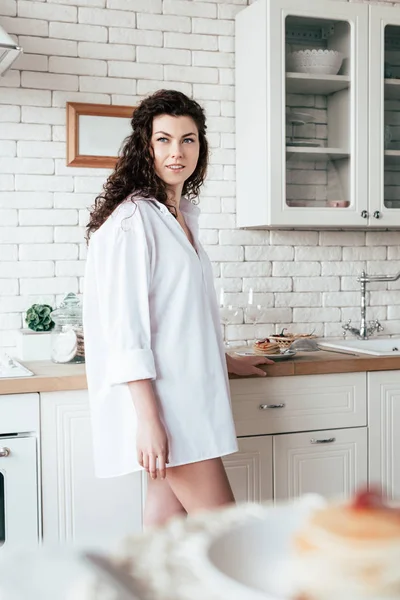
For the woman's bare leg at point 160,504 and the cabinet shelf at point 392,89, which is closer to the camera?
the woman's bare leg at point 160,504

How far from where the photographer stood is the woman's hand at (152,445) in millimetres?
1932

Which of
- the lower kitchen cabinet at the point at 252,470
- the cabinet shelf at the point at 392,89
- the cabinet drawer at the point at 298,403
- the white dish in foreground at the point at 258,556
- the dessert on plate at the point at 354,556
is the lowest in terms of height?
the lower kitchen cabinet at the point at 252,470

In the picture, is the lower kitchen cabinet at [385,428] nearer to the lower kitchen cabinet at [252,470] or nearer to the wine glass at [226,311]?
the lower kitchen cabinet at [252,470]

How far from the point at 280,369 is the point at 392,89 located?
130 cm

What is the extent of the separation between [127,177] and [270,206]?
0.94m

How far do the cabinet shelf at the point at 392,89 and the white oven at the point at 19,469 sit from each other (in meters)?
1.85

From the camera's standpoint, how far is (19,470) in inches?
91.7

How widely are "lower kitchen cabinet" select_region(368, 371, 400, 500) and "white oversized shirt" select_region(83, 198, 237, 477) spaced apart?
0.84 meters

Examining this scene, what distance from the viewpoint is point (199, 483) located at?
207cm

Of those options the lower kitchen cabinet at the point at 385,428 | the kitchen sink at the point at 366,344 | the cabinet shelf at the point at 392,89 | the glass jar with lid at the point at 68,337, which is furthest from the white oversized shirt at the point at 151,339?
the cabinet shelf at the point at 392,89

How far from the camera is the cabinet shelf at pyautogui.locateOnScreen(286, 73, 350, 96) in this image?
3047mm

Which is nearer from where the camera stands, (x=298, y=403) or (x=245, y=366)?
(x=245, y=366)

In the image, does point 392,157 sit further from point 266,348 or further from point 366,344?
point 266,348

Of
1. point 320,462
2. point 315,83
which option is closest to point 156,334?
point 320,462
